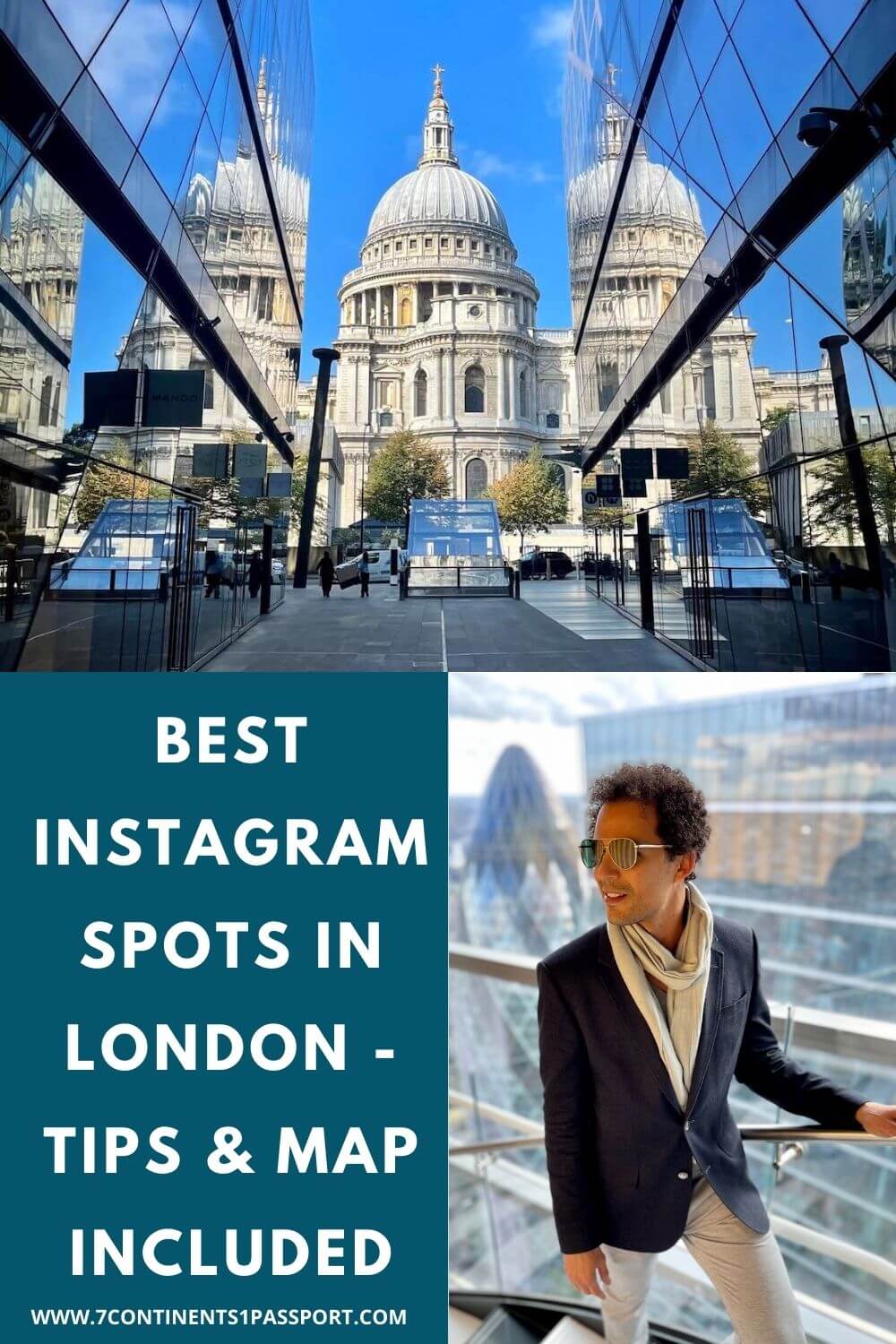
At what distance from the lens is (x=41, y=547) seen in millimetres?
3559

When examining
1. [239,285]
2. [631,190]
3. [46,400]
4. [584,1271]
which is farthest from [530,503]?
[584,1271]

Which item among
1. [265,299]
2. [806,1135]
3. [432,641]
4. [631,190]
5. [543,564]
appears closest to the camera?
[806,1135]

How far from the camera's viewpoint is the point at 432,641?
5.04m

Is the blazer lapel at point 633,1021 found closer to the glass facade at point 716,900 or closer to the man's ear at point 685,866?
the man's ear at point 685,866

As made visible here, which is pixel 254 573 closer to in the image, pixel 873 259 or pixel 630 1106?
pixel 873 259

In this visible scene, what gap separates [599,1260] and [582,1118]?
54 centimetres

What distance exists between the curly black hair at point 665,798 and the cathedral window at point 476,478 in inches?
195

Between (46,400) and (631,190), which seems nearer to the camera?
(46,400)

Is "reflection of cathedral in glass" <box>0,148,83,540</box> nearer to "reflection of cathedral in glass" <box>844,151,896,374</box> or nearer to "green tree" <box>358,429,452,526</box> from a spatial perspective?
"green tree" <box>358,429,452,526</box>

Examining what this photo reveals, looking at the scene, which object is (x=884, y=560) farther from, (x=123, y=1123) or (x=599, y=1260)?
(x=123, y=1123)

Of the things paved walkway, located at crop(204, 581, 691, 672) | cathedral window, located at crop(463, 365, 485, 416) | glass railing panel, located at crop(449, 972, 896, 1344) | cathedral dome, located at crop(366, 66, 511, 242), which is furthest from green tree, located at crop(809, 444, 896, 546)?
cathedral window, located at crop(463, 365, 485, 416)

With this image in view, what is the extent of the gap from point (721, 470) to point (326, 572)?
4.28 metres

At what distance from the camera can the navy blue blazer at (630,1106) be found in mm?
2680

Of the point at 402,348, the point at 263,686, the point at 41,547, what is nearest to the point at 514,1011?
the point at 263,686
